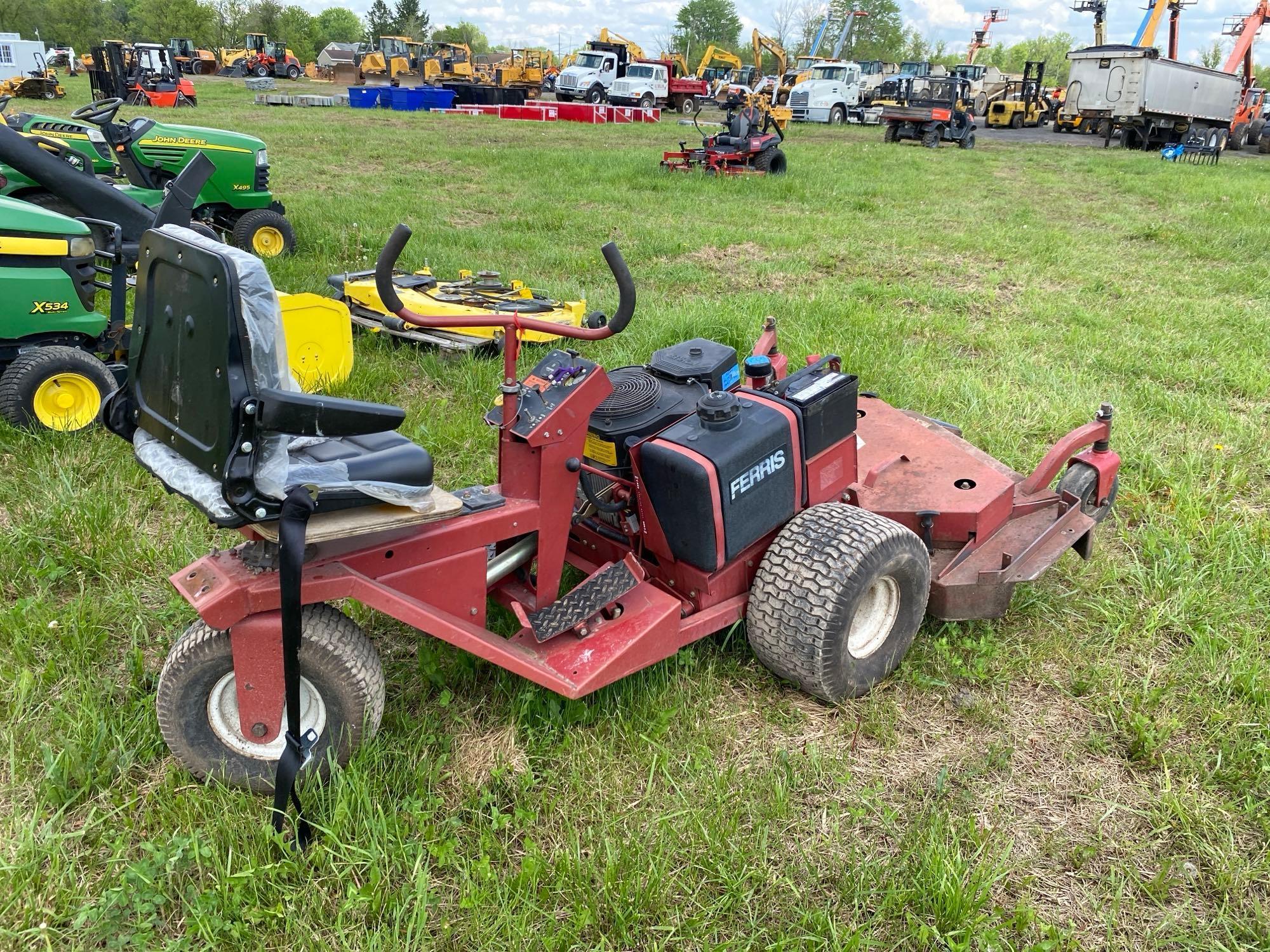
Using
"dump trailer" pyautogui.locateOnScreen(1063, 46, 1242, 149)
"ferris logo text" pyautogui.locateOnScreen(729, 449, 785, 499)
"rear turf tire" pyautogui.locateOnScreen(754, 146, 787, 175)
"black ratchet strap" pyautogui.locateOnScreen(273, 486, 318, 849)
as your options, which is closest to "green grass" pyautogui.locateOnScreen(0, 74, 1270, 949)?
"black ratchet strap" pyautogui.locateOnScreen(273, 486, 318, 849)

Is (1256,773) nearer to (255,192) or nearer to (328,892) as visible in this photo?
(328,892)

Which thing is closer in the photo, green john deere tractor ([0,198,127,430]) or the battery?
the battery

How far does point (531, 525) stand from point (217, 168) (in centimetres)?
657

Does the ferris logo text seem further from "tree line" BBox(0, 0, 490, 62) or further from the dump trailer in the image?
"tree line" BBox(0, 0, 490, 62)

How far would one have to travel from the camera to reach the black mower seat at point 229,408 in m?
1.92

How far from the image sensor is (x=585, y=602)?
8.84 feet

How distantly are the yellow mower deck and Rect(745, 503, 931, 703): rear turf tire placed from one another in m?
2.80

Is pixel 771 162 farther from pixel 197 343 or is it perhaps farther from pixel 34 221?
pixel 197 343

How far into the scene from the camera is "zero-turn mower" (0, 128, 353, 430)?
168 inches

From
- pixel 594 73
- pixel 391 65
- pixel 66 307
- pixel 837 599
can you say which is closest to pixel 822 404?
pixel 837 599

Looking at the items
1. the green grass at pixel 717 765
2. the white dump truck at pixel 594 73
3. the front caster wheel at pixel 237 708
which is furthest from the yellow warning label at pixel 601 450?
the white dump truck at pixel 594 73

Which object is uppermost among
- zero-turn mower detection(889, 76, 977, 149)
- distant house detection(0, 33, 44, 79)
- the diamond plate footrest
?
distant house detection(0, 33, 44, 79)

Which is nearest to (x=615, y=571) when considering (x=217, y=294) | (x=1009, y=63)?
(x=217, y=294)

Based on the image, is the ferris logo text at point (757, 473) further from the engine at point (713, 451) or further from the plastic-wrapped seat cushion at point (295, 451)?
the plastic-wrapped seat cushion at point (295, 451)
